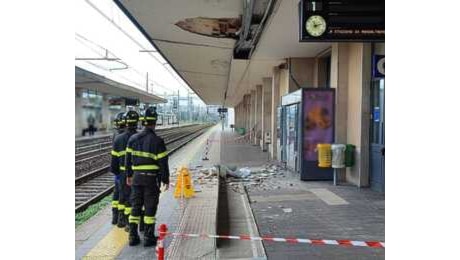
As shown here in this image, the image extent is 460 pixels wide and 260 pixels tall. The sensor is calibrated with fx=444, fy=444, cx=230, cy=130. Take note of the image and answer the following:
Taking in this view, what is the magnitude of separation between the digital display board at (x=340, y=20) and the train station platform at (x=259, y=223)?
9.53ft

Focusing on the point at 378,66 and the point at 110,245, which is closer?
the point at 110,245

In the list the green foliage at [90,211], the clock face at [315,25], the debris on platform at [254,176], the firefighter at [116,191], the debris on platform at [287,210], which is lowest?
the green foliage at [90,211]

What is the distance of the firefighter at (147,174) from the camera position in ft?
19.3

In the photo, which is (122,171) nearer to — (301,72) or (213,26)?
(213,26)

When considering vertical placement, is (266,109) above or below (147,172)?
above

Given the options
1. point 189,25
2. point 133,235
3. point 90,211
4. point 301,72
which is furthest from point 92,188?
point 301,72

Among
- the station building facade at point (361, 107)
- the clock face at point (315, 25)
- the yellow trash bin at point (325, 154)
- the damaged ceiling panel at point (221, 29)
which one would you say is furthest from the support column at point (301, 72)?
the clock face at point (315, 25)

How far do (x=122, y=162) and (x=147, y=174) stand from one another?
114 cm

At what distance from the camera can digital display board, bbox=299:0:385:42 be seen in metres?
6.39

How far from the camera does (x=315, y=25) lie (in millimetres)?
6414

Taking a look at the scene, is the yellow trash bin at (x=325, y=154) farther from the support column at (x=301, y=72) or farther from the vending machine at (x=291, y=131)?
the support column at (x=301, y=72)
